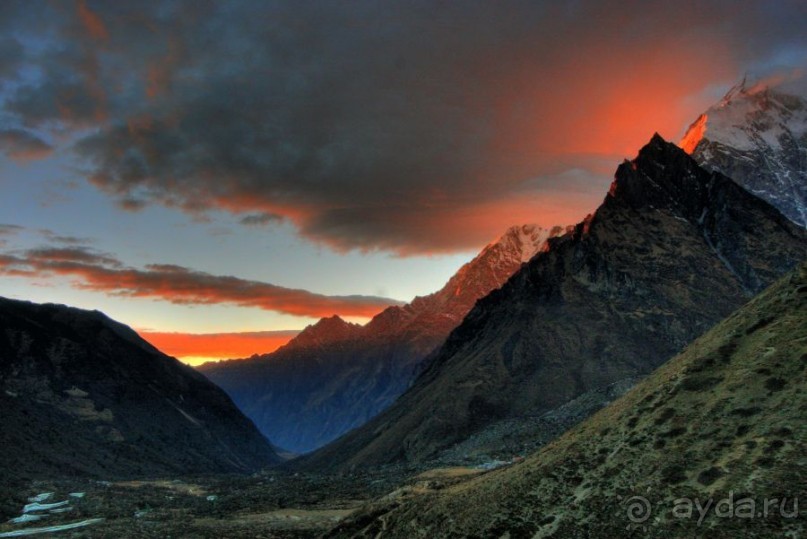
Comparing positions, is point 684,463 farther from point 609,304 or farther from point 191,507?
point 609,304

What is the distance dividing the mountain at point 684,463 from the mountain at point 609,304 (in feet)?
338

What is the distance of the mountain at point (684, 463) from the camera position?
2033cm

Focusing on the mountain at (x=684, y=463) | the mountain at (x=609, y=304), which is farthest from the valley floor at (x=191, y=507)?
the mountain at (x=609, y=304)

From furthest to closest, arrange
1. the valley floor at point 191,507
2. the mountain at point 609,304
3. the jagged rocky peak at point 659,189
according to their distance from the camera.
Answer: the jagged rocky peak at point 659,189 < the mountain at point 609,304 < the valley floor at point 191,507

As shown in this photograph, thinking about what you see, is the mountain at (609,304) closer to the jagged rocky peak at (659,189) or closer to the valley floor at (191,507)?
the jagged rocky peak at (659,189)

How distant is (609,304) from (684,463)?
151513 mm

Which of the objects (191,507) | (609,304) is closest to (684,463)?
(191,507)

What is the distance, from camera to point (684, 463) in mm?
22906

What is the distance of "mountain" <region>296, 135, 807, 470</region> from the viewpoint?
142m

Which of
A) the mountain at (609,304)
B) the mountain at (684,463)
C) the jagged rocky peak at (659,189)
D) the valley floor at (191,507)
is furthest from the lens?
the jagged rocky peak at (659,189)

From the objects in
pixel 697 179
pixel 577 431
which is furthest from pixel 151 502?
pixel 697 179

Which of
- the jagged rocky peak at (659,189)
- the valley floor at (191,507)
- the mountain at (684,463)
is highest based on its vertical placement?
the jagged rocky peak at (659,189)

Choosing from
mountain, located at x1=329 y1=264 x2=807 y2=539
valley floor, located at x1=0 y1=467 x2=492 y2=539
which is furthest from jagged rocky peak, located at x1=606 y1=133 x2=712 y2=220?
mountain, located at x1=329 y1=264 x2=807 y2=539

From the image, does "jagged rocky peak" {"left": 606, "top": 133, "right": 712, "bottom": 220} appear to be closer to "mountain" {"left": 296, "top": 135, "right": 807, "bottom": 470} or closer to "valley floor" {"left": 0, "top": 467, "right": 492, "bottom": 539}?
"mountain" {"left": 296, "top": 135, "right": 807, "bottom": 470}
